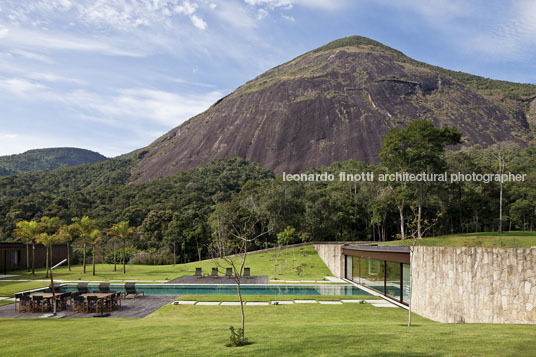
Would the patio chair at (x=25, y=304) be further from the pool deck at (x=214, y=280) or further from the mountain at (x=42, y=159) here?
the mountain at (x=42, y=159)

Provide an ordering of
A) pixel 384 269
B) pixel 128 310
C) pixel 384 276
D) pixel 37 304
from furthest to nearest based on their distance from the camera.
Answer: pixel 384 276
pixel 384 269
pixel 128 310
pixel 37 304

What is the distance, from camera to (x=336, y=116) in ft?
322

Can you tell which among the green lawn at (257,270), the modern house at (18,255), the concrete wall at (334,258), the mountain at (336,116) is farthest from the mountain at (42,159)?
the concrete wall at (334,258)

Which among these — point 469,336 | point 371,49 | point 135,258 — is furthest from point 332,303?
point 371,49

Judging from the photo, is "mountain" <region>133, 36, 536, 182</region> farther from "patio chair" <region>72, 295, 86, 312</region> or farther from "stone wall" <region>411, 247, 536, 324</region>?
"stone wall" <region>411, 247, 536, 324</region>

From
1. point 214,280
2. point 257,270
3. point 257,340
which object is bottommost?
point 257,270

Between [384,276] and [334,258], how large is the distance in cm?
960

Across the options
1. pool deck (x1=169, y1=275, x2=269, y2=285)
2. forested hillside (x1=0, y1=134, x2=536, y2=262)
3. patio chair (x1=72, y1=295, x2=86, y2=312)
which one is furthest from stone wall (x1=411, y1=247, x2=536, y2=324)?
forested hillside (x1=0, y1=134, x2=536, y2=262)

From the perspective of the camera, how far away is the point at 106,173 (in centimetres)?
10019

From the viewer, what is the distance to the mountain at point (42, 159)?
123 metres

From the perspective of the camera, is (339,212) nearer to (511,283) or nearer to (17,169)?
(511,283)

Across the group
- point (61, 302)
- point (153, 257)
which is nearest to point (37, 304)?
point (61, 302)

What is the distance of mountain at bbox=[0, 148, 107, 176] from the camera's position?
122931mm

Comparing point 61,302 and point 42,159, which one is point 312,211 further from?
point 42,159
